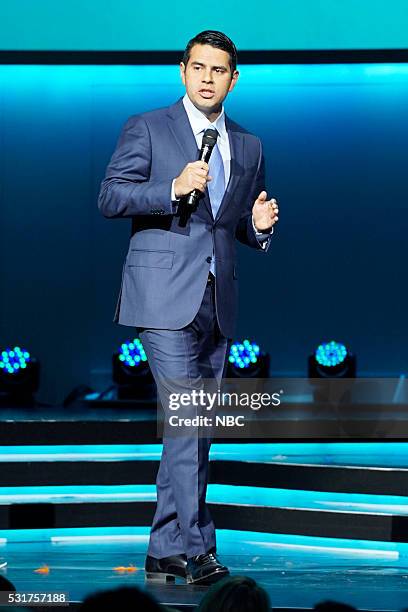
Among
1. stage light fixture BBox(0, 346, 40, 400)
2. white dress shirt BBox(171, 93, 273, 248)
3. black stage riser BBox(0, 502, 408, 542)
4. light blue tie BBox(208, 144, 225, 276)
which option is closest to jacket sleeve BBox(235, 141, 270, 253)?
white dress shirt BBox(171, 93, 273, 248)

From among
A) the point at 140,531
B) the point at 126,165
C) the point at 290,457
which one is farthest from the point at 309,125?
the point at 126,165

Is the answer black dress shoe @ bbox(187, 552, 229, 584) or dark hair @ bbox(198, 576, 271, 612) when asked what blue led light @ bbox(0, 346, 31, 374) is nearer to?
black dress shoe @ bbox(187, 552, 229, 584)

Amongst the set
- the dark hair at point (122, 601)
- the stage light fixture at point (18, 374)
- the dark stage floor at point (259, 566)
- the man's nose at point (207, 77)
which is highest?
the man's nose at point (207, 77)

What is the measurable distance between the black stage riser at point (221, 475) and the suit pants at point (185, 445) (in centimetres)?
105

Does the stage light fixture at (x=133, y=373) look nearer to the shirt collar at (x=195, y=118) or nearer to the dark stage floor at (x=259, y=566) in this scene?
the dark stage floor at (x=259, y=566)

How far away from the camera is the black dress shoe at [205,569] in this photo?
2988 mm

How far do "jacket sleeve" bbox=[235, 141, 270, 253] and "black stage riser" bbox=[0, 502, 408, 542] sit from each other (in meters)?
1.06

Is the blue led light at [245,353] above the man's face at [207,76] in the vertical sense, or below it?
below

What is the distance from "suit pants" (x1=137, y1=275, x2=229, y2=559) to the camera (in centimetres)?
301

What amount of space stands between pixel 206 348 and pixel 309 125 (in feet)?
13.3

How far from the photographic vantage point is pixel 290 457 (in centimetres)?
439

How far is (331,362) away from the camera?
628 cm

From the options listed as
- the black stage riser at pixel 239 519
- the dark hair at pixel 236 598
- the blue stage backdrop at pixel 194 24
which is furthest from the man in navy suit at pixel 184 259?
the blue stage backdrop at pixel 194 24

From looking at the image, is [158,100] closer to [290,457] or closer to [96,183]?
[96,183]
